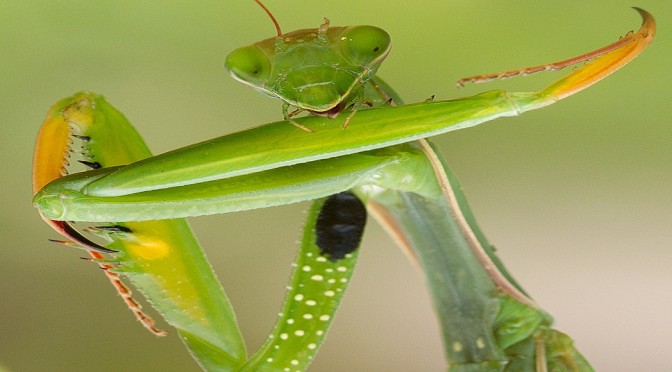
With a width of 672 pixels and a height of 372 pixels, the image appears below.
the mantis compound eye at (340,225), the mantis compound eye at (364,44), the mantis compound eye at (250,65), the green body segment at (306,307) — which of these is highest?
the mantis compound eye at (364,44)

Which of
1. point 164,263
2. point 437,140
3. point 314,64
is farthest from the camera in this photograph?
point 437,140

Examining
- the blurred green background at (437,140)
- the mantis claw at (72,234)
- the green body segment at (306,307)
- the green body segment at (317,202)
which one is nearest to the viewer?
the green body segment at (317,202)

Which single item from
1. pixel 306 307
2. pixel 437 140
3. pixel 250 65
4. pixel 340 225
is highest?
pixel 437 140

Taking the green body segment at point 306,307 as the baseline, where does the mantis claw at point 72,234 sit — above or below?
above

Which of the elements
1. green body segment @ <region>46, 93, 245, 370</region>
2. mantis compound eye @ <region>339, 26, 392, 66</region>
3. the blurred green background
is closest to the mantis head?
mantis compound eye @ <region>339, 26, 392, 66</region>

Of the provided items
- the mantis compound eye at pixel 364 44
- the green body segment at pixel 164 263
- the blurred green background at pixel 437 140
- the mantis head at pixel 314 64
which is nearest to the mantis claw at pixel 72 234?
the green body segment at pixel 164 263

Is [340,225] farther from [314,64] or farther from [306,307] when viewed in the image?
[314,64]

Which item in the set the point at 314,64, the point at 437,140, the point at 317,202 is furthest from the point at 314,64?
the point at 437,140

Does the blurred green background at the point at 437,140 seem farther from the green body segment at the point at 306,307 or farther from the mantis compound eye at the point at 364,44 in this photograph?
the mantis compound eye at the point at 364,44
